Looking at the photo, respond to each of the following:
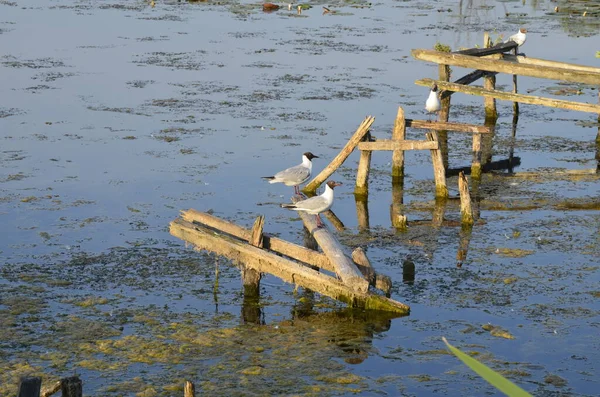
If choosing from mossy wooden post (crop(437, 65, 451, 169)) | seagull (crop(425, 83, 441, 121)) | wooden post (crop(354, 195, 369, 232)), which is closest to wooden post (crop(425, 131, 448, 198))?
wooden post (crop(354, 195, 369, 232))

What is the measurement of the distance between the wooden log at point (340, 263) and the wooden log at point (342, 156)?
12.3 ft

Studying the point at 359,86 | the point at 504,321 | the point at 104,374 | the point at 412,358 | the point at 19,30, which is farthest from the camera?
the point at 19,30

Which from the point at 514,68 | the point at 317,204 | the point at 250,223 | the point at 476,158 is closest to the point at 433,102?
the point at 514,68

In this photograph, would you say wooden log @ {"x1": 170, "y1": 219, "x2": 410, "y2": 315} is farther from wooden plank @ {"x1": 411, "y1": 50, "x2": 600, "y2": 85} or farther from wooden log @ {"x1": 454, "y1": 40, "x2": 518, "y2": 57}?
wooden log @ {"x1": 454, "y1": 40, "x2": 518, "y2": 57}

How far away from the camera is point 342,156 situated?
1392 centimetres

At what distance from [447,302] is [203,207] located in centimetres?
474

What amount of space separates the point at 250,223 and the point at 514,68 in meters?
6.38

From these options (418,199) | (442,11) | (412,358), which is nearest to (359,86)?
(418,199)

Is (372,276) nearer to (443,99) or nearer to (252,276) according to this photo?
(252,276)

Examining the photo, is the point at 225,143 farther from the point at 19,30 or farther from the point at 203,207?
the point at 19,30

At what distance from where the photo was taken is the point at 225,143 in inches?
680

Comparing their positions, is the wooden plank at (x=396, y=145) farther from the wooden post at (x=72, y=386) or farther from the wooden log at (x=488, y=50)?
the wooden post at (x=72, y=386)

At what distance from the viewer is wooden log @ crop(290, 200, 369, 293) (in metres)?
8.97

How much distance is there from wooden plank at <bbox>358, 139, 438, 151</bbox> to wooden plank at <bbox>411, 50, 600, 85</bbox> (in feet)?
11.4
